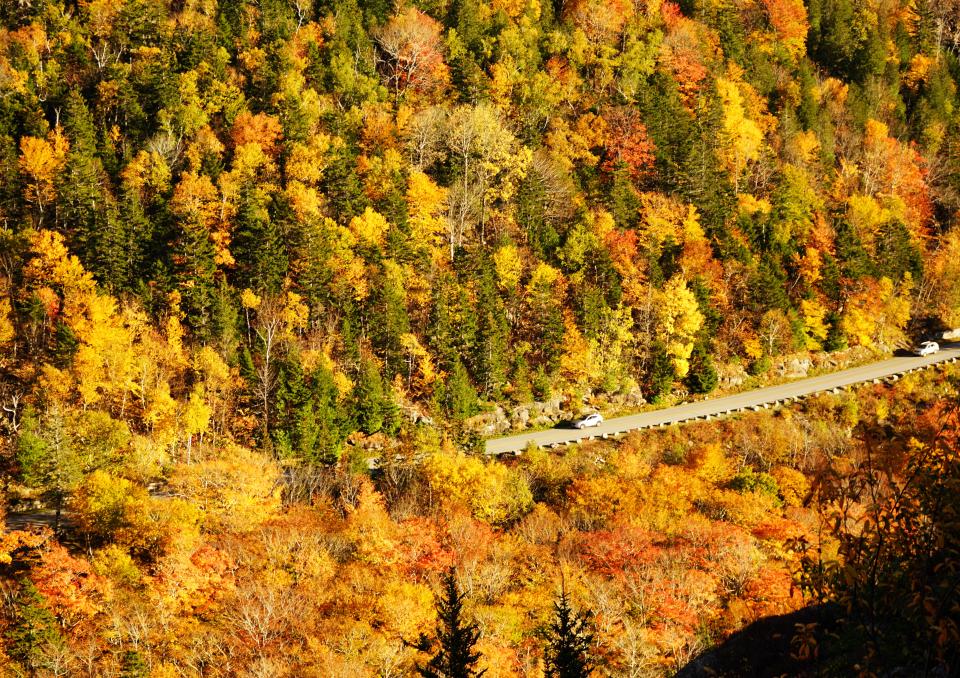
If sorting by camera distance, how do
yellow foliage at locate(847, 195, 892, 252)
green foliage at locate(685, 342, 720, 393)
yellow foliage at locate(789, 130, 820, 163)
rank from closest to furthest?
green foliage at locate(685, 342, 720, 393)
yellow foliage at locate(847, 195, 892, 252)
yellow foliage at locate(789, 130, 820, 163)

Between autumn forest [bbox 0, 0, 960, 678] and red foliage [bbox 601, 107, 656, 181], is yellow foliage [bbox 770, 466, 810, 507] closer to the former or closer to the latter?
autumn forest [bbox 0, 0, 960, 678]

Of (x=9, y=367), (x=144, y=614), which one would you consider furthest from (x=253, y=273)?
(x=144, y=614)

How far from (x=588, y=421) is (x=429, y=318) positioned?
50.5 feet

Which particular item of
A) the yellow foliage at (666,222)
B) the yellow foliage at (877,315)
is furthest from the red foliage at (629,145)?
the yellow foliage at (877,315)

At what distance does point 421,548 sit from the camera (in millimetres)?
37938

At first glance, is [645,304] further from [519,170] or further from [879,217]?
[879,217]

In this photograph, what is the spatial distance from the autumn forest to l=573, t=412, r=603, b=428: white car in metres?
1.93

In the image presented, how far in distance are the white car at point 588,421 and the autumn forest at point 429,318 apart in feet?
6.32

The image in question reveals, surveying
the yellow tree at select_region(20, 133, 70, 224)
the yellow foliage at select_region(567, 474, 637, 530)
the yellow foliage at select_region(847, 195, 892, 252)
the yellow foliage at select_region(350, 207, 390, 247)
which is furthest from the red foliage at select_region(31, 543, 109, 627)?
the yellow foliage at select_region(847, 195, 892, 252)

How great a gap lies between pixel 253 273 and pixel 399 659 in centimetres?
3585

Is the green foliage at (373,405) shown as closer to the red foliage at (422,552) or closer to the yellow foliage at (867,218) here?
the red foliage at (422,552)

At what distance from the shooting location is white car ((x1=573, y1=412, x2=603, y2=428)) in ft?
191

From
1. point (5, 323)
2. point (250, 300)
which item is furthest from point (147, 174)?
point (5, 323)

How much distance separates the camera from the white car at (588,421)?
2291 inches
